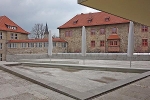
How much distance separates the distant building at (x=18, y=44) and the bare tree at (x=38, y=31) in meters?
16.9

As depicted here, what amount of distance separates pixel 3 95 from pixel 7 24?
2765 cm

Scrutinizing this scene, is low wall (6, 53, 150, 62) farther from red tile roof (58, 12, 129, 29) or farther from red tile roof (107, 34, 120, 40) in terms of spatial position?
red tile roof (58, 12, 129, 29)

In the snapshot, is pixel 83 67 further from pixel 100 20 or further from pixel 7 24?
pixel 7 24

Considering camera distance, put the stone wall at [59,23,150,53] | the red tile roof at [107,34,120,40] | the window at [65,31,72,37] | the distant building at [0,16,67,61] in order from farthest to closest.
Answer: the window at [65,31,72,37], the distant building at [0,16,67,61], the red tile roof at [107,34,120,40], the stone wall at [59,23,150,53]

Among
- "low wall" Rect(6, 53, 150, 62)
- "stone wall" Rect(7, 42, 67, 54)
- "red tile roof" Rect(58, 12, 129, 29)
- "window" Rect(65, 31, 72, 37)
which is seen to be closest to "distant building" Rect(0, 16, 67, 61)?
"stone wall" Rect(7, 42, 67, 54)

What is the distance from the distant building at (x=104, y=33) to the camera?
22573mm

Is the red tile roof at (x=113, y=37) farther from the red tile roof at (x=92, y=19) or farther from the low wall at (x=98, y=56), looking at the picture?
the low wall at (x=98, y=56)

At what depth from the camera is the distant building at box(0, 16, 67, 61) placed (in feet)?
78.1

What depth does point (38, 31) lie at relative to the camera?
47.0 m

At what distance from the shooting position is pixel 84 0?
7.54 ft

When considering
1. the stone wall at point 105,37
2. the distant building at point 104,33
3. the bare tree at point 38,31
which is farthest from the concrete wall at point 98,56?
the bare tree at point 38,31

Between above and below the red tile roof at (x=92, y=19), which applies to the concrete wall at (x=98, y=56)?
below

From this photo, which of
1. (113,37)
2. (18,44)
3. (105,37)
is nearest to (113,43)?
(113,37)

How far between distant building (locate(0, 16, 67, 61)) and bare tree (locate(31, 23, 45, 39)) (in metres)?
16.9
